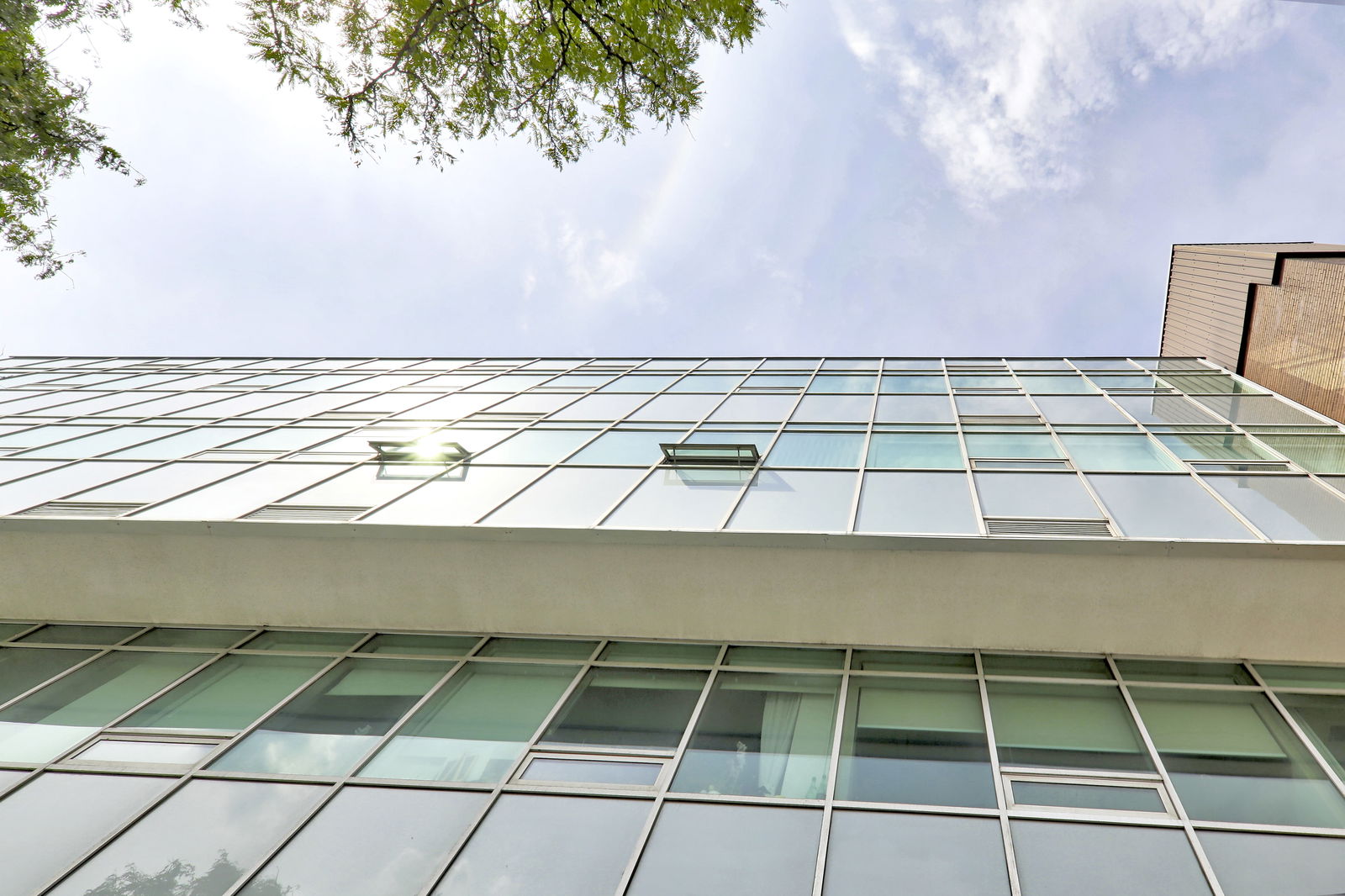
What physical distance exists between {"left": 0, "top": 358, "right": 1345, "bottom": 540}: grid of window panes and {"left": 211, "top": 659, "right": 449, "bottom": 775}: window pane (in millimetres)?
2088

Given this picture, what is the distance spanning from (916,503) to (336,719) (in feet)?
26.1

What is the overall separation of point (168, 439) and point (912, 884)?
53.7 ft

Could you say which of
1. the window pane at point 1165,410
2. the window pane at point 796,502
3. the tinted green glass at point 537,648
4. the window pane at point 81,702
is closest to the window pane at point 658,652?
the tinted green glass at point 537,648

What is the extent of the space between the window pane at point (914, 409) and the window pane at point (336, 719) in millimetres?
10069

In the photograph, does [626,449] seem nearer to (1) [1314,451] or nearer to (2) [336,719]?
(2) [336,719]

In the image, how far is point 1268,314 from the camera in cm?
1706

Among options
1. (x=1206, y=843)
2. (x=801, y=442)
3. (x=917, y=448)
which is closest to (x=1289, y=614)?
(x=1206, y=843)

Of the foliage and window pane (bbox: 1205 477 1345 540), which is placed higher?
the foliage

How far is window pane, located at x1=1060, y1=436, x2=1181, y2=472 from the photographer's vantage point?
11469 millimetres

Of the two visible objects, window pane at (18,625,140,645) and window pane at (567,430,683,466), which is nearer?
window pane at (18,625,140,645)

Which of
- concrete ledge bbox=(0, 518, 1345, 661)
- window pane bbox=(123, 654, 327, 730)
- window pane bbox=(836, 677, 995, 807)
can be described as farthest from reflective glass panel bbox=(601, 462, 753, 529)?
window pane bbox=(123, 654, 327, 730)

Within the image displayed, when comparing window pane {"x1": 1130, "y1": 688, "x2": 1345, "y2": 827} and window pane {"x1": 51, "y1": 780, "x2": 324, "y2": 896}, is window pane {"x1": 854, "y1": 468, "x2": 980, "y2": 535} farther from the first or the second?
window pane {"x1": 51, "y1": 780, "x2": 324, "y2": 896}

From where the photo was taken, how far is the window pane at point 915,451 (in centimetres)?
1173

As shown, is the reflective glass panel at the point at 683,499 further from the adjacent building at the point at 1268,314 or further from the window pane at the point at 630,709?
the adjacent building at the point at 1268,314
